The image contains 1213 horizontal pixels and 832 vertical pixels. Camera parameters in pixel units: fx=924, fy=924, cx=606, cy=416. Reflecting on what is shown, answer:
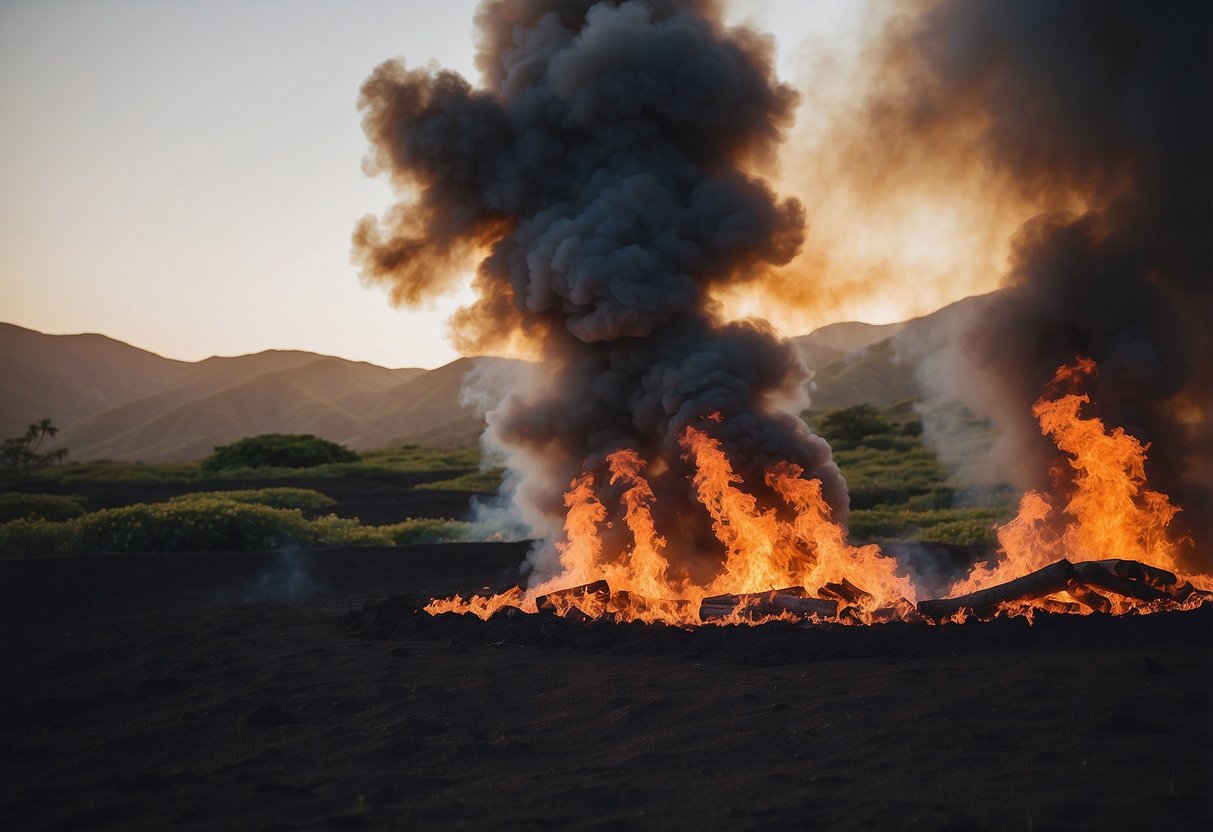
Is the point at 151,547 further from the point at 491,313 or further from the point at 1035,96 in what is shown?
the point at 1035,96

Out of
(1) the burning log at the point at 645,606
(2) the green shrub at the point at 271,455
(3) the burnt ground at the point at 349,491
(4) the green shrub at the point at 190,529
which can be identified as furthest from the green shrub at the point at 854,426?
(1) the burning log at the point at 645,606

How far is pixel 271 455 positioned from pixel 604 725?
50.0m

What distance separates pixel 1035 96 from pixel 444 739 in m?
13.2

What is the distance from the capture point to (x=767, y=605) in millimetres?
11383

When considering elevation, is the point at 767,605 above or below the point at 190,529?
below

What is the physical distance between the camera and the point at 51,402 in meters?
193

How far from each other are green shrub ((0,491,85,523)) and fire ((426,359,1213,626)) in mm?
18999

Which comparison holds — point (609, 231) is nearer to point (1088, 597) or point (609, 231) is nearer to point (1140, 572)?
point (1088, 597)

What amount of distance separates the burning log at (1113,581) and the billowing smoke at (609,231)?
3676 mm

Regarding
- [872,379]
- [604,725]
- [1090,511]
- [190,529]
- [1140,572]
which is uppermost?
[872,379]

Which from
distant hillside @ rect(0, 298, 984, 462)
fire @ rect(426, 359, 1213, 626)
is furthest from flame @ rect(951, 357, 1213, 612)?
distant hillside @ rect(0, 298, 984, 462)

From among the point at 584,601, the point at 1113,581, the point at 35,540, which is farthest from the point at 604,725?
the point at 35,540

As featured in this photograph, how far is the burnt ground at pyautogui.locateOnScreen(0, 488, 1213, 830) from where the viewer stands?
562 cm

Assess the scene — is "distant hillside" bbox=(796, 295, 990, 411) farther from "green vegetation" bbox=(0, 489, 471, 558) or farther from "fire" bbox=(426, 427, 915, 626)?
"fire" bbox=(426, 427, 915, 626)
